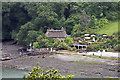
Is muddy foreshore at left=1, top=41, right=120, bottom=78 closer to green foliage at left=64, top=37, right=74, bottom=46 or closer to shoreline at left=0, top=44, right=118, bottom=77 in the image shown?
shoreline at left=0, top=44, right=118, bottom=77

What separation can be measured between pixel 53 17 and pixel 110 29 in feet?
33.3

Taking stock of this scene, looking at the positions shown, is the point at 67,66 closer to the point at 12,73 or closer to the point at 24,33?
the point at 12,73

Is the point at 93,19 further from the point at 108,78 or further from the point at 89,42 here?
the point at 108,78

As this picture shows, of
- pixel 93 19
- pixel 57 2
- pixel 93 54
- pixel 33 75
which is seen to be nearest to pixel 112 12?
pixel 93 19

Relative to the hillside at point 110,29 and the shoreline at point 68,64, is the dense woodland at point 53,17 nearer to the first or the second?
the hillside at point 110,29

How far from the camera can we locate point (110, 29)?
1941 inches

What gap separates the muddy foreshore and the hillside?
12.5 metres

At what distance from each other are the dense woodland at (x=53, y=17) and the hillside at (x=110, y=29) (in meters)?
0.75

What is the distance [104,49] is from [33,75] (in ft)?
88.2

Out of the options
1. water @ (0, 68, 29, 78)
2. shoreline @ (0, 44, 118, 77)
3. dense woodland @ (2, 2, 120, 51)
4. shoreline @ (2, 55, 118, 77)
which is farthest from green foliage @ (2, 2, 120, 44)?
water @ (0, 68, 29, 78)

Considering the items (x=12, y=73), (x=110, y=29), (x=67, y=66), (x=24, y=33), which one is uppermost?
(x=110, y=29)

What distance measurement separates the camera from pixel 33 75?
15.4m

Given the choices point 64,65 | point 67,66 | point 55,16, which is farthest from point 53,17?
point 67,66

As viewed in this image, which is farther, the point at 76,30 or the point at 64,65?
the point at 76,30
